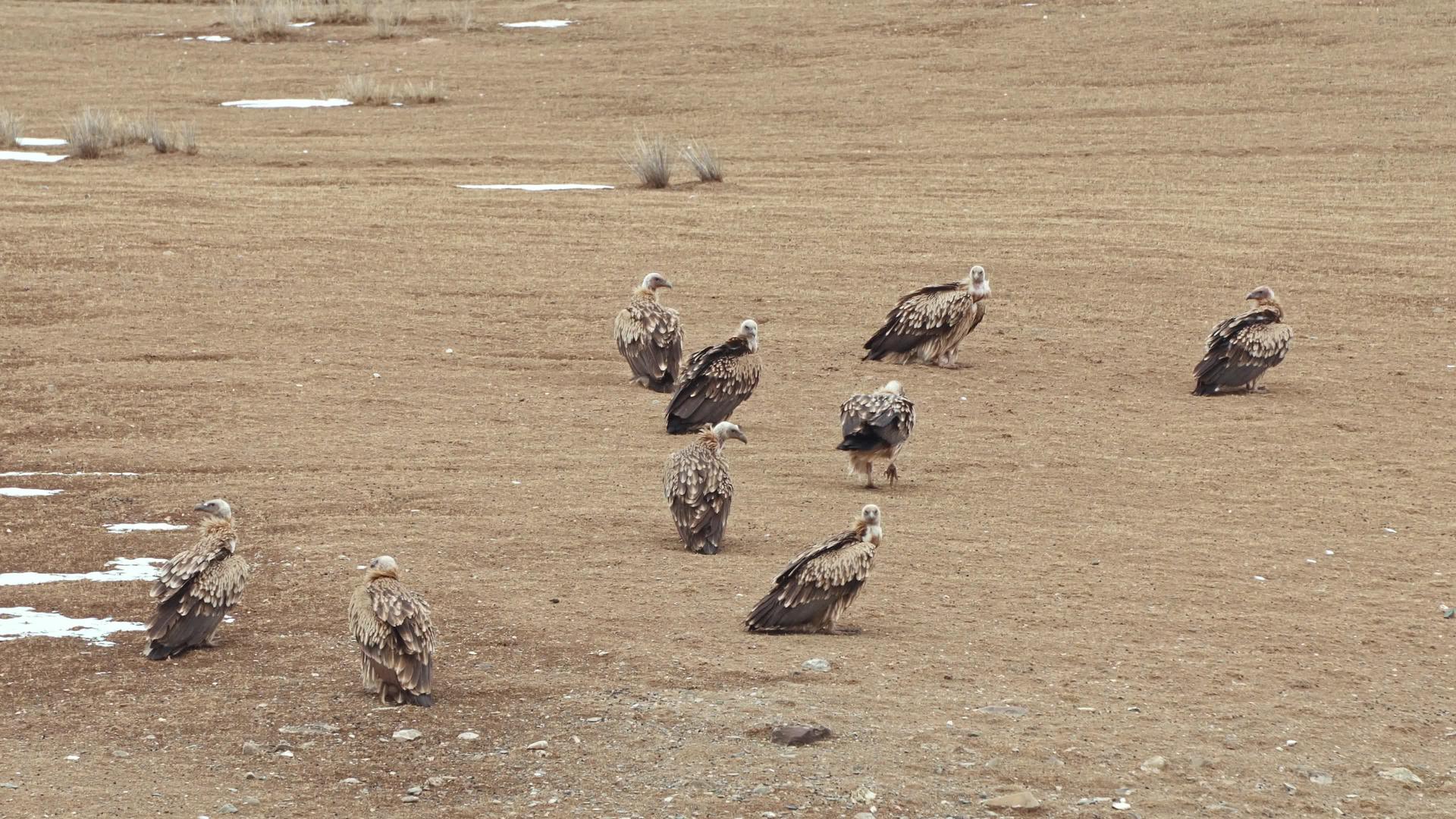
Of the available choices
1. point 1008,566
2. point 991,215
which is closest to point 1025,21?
point 991,215

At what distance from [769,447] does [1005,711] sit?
6.16 m

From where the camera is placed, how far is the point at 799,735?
782cm

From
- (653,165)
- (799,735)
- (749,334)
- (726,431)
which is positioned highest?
(653,165)

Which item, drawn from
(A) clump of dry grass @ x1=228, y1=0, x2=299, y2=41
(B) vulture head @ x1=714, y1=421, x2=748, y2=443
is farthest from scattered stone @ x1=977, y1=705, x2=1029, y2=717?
(A) clump of dry grass @ x1=228, y1=0, x2=299, y2=41

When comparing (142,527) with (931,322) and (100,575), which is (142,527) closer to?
(100,575)

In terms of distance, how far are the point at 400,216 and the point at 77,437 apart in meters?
10.5

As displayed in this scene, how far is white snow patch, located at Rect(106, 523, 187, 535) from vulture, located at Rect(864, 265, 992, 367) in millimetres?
7513

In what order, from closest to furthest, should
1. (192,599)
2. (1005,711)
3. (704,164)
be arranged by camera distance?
(1005,711)
(192,599)
(704,164)

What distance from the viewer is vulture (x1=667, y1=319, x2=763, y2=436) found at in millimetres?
14406

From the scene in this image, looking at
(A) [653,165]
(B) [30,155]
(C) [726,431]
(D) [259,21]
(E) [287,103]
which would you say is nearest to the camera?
(C) [726,431]

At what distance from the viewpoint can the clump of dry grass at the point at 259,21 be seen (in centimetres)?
4484

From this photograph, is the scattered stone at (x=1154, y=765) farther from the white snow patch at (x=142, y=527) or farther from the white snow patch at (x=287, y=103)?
the white snow patch at (x=287, y=103)

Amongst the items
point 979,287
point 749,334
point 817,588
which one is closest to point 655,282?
point 749,334

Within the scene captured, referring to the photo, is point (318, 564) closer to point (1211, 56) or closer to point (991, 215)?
point (991, 215)
